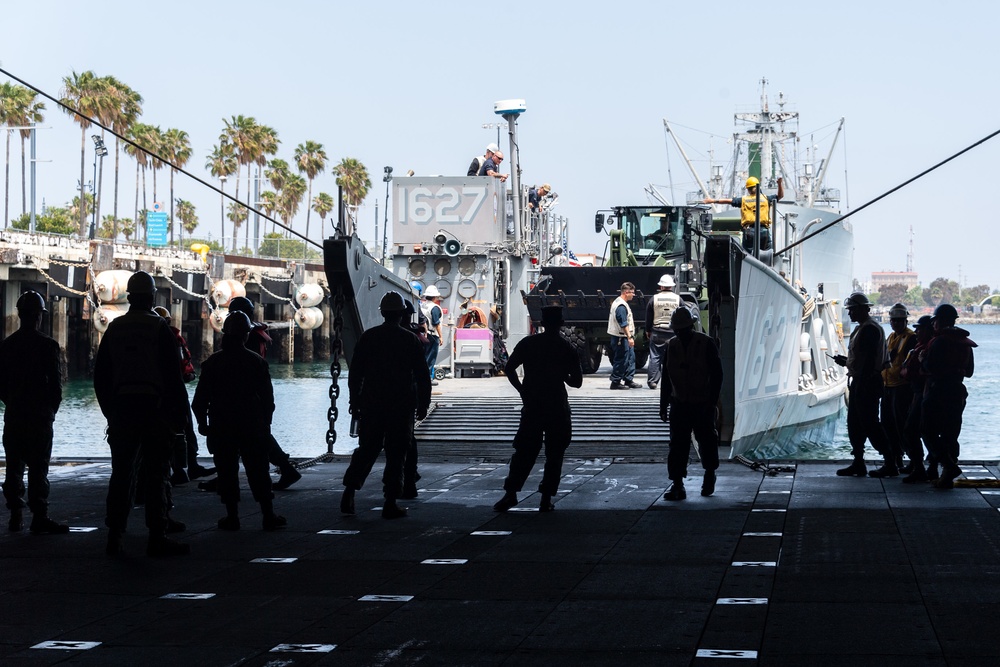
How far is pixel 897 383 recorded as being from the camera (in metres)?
13.3

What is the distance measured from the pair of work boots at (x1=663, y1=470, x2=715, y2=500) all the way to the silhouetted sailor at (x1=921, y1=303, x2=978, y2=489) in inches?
77.0

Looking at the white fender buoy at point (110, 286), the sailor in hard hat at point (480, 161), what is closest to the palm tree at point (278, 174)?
the white fender buoy at point (110, 286)

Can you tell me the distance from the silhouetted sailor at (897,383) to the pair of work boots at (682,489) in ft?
7.19

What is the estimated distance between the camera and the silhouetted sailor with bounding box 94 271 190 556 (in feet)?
29.4

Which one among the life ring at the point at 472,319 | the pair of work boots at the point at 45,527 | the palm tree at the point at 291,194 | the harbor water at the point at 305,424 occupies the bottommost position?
the harbor water at the point at 305,424

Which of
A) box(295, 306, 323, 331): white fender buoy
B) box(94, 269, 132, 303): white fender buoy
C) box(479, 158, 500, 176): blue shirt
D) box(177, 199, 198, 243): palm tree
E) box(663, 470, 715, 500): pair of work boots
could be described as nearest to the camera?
box(663, 470, 715, 500): pair of work boots

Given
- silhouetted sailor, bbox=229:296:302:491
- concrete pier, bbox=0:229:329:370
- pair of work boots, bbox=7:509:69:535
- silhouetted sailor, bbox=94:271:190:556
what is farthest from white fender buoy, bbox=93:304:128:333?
silhouetted sailor, bbox=94:271:190:556

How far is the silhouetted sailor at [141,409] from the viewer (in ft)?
29.4

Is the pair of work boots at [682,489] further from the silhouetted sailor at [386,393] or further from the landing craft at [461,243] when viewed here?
the landing craft at [461,243]

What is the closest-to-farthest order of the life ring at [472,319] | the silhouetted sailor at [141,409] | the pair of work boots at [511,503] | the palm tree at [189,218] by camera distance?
the silhouetted sailor at [141,409], the pair of work boots at [511,503], the life ring at [472,319], the palm tree at [189,218]

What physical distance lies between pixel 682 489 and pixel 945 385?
2520 mm

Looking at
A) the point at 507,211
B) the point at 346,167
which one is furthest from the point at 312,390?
the point at 346,167

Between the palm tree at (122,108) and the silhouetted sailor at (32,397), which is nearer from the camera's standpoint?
the silhouetted sailor at (32,397)

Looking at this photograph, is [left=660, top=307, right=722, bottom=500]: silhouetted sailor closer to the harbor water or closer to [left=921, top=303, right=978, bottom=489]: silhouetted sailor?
[left=921, top=303, right=978, bottom=489]: silhouetted sailor
